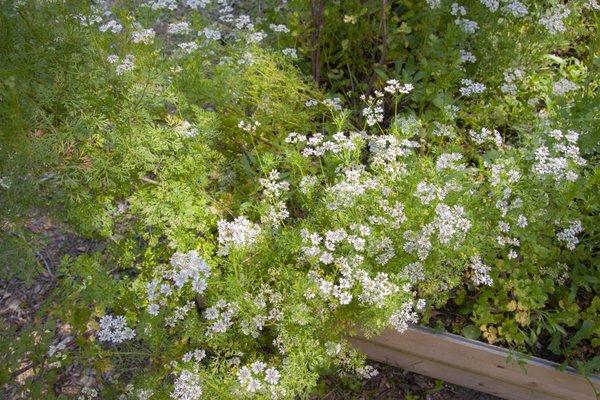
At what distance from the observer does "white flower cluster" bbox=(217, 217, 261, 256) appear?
2.34 metres

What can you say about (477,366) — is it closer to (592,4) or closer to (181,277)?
(181,277)

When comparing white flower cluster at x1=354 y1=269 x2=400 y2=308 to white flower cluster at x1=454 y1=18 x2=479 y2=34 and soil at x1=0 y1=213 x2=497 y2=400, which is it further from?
white flower cluster at x1=454 y1=18 x2=479 y2=34

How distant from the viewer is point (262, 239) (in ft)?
8.29

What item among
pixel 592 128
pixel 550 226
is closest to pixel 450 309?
pixel 550 226

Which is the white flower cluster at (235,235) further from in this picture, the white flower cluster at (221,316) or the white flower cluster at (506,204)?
the white flower cluster at (506,204)

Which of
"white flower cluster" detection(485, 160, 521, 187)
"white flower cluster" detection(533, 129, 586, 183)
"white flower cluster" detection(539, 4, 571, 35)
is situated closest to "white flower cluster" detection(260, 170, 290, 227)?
"white flower cluster" detection(485, 160, 521, 187)

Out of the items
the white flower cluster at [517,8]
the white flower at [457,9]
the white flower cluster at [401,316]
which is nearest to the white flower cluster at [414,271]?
the white flower cluster at [401,316]

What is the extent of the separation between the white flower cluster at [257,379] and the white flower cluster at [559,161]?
1.47 metres

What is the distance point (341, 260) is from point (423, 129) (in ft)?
4.23

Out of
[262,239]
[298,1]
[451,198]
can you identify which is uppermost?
[298,1]

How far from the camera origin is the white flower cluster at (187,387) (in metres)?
2.15

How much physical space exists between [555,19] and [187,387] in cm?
306

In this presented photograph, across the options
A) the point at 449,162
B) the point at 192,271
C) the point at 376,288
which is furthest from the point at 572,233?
the point at 192,271

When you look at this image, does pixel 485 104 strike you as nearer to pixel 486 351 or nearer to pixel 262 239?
pixel 486 351
